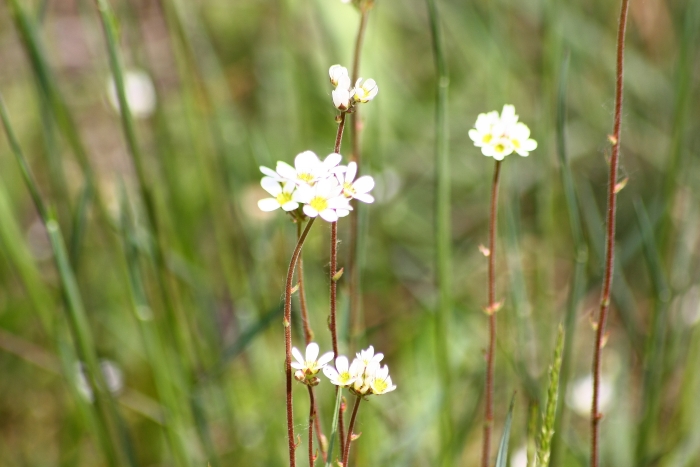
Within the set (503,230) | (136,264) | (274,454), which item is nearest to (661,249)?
(503,230)

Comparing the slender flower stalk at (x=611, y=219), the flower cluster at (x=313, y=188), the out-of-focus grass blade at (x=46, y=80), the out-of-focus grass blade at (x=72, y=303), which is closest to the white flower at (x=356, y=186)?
the flower cluster at (x=313, y=188)

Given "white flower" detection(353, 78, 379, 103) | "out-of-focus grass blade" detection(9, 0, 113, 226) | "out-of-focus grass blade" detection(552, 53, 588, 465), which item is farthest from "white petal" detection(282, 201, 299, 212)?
"out-of-focus grass blade" detection(9, 0, 113, 226)

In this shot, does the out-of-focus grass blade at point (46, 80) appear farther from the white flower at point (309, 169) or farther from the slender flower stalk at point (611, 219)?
the slender flower stalk at point (611, 219)

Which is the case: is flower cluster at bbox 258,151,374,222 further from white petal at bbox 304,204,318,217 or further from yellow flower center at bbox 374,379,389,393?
yellow flower center at bbox 374,379,389,393

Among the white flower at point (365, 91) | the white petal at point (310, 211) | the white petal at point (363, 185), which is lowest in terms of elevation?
the white petal at point (310, 211)

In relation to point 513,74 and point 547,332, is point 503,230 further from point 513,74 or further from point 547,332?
point 513,74

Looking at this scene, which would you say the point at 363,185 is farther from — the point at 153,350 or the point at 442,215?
the point at 153,350
